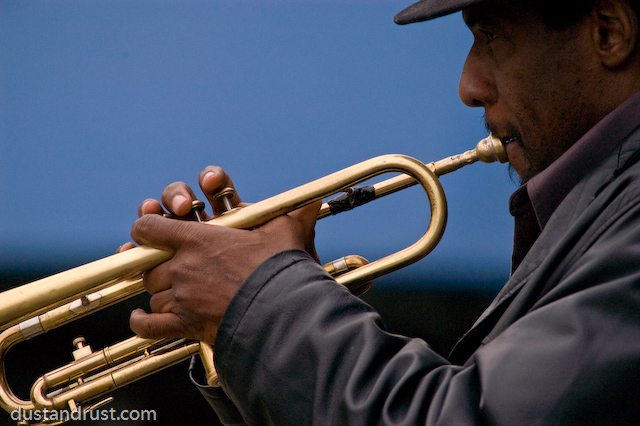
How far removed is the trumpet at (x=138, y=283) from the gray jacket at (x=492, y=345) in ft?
0.78

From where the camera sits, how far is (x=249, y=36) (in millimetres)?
1894

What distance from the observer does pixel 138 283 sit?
1.00 metres

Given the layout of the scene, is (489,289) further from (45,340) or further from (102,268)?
(45,340)

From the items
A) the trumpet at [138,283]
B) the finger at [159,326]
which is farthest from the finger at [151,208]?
the finger at [159,326]

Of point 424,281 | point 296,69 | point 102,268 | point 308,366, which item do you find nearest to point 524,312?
point 308,366

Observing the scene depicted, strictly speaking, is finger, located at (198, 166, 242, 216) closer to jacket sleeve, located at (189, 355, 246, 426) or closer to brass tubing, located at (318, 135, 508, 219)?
brass tubing, located at (318, 135, 508, 219)

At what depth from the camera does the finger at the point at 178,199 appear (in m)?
1.01

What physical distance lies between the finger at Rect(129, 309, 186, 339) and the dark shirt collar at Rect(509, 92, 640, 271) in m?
0.58

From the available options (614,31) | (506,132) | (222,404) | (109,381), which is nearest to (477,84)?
(506,132)

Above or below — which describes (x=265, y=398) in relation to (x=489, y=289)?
above

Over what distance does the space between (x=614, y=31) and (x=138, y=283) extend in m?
0.87

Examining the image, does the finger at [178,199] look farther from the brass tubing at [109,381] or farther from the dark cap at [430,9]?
the dark cap at [430,9]

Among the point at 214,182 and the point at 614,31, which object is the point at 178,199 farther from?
the point at 614,31

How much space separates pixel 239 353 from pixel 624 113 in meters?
0.64
